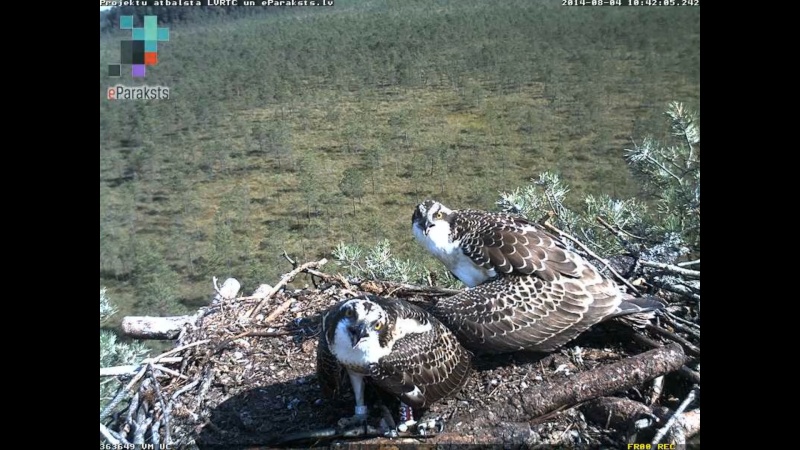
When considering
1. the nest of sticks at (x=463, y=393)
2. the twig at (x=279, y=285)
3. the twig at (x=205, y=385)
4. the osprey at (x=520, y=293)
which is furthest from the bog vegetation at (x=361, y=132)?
the twig at (x=205, y=385)

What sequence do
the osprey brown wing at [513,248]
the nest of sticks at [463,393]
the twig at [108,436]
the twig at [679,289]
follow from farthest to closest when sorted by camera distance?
1. the twig at [679,289]
2. the osprey brown wing at [513,248]
3. the twig at [108,436]
4. the nest of sticks at [463,393]

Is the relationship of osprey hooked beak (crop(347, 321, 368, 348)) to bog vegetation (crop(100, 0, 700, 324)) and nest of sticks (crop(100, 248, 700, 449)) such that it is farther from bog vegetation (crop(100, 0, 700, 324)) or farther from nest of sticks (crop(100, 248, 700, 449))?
bog vegetation (crop(100, 0, 700, 324))

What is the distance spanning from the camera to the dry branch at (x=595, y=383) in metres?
4.09

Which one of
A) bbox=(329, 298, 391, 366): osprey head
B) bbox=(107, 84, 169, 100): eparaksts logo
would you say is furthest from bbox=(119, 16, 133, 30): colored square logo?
bbox=(329, 298, 391, 366): osprey head

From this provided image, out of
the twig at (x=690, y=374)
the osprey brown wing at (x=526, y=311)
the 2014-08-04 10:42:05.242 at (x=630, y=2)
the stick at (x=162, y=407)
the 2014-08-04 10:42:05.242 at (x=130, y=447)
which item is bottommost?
the 2014-08-04 10:42:05.242 at (x=130, y=447)

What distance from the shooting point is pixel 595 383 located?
164 inches

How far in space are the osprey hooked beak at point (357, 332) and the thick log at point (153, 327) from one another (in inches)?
84.7

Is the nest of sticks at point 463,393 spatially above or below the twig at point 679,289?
below

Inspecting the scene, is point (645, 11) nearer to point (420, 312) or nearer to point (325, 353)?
point (420, 312)

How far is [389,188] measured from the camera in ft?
32.9

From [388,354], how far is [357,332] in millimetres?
258

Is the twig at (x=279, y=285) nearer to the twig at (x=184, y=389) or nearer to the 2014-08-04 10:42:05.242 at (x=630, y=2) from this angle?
the twig at (x=184, y=389)

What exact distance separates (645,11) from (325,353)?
4663 mm

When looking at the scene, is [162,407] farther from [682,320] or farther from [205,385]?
[682,320]
